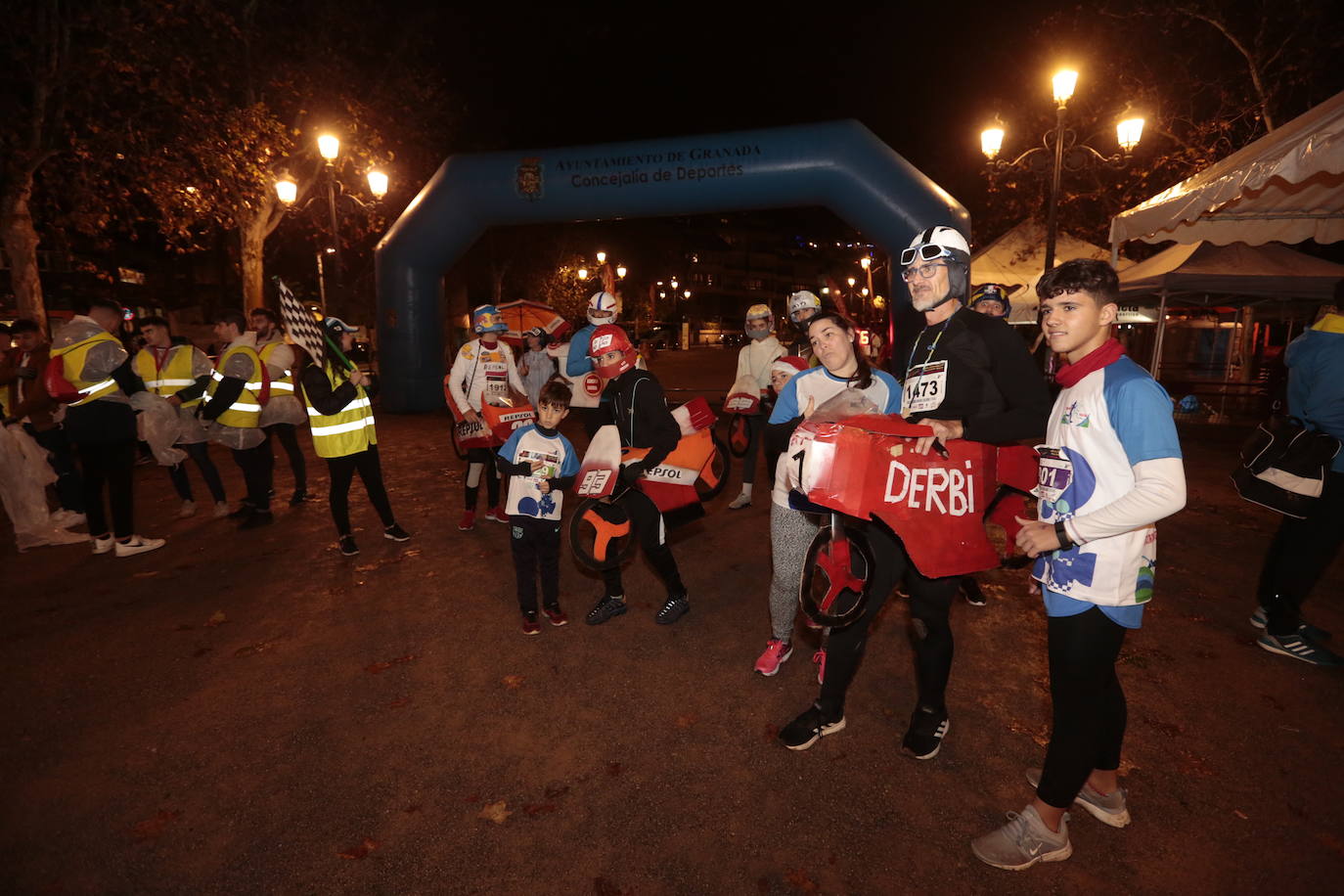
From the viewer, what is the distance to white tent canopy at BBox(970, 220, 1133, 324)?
1419 cm

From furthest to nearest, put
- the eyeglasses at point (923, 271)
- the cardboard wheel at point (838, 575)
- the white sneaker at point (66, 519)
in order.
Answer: the white sneaker at point (66, 519)
the cardboard wheel at point (838, 575)
the eyeglasses at point (923, 271)

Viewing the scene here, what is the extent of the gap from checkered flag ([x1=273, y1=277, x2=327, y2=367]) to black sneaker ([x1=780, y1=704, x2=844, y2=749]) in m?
4.37

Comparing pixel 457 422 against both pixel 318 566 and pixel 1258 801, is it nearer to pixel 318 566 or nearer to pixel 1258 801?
pixel 318 566

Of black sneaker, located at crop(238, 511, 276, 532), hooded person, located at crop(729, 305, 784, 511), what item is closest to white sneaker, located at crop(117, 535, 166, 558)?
black sneaker, located at crop(238, 511, 276, 532)

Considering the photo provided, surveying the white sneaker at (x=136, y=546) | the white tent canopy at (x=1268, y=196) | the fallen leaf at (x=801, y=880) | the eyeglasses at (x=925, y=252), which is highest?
the white tent canopy at (x=1268, y=196)

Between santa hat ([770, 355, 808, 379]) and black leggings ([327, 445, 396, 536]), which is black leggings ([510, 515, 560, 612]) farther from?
black leggings ([327, 445, 396, 536])

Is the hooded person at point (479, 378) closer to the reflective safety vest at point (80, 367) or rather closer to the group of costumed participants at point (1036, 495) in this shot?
the reflective safety vest at point (80, 367)

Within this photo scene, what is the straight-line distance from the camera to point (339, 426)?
547cm

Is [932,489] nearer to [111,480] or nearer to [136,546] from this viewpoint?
[111,480]

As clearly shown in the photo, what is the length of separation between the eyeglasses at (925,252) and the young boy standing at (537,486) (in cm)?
231

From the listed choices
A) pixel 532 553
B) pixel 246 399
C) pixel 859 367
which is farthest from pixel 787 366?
pixel 246 399

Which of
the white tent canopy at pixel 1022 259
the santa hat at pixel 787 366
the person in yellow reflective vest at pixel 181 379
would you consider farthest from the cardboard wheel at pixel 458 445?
the white tent canopy at pixel 1022 259

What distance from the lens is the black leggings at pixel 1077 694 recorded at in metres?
2.17

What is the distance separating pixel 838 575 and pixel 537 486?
2.16 metres
